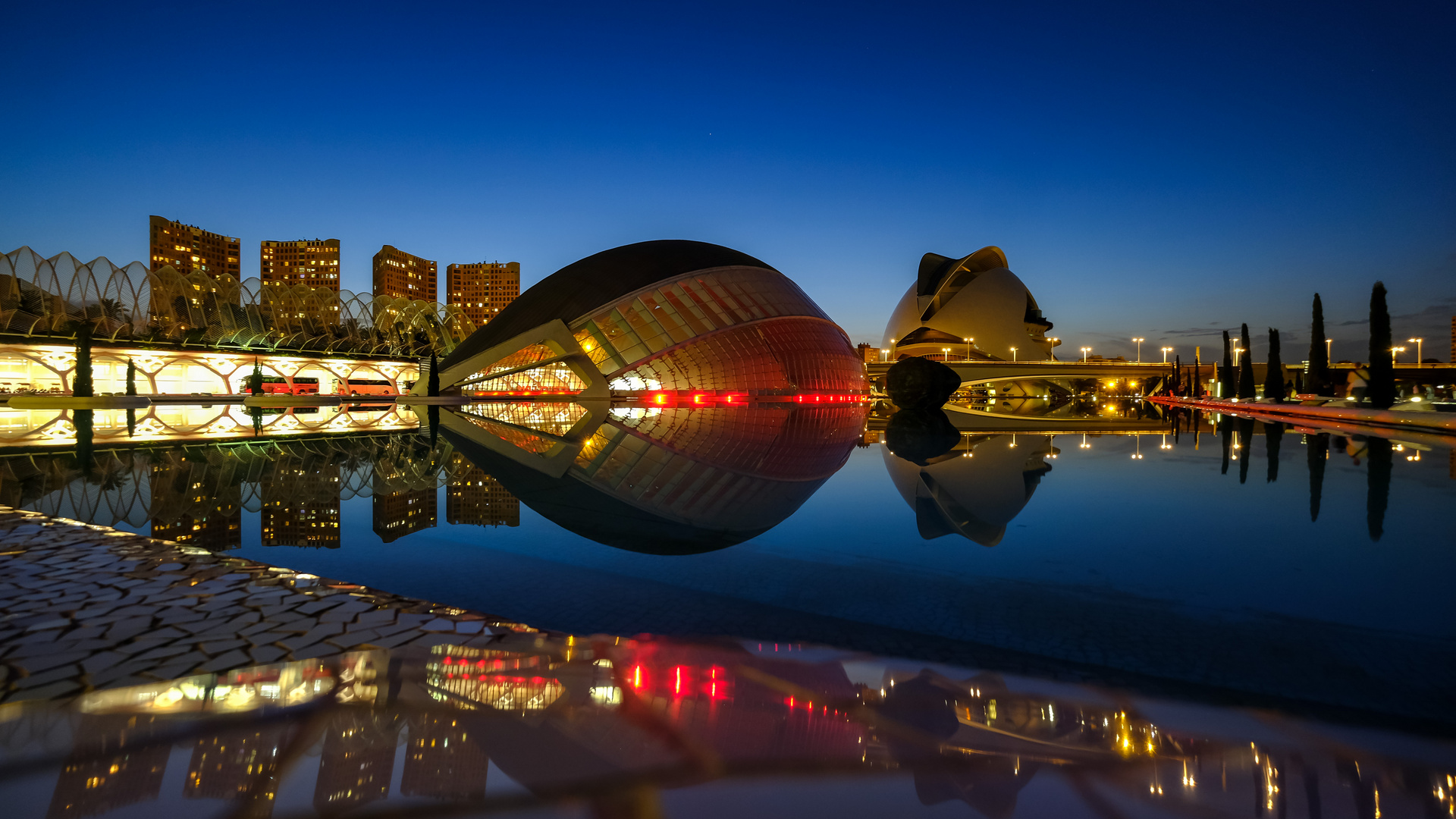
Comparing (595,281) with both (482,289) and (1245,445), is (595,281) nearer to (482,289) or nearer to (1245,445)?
(1245,445)

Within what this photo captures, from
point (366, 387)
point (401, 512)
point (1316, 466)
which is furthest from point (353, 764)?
point (366, 387)

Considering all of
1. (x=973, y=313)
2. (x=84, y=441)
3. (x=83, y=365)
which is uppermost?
(x=973, y=313)

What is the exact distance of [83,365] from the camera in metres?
34.3

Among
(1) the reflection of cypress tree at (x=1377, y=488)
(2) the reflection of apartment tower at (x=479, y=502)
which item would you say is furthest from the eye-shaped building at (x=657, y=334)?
(2) the reflection of apartment tower at (x=479, y=502)

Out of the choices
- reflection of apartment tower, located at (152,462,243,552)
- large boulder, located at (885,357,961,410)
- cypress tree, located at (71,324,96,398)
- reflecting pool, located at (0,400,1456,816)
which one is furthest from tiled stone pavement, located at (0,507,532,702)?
cypress tree, located at (71,324,96,398)

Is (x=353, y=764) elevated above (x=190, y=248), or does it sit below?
below

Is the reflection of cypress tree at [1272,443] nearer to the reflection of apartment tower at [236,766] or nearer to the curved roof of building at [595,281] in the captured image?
the reflection of apartment tower at [236,766]

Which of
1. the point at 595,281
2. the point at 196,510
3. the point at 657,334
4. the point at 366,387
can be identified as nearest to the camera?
the point at 196,510

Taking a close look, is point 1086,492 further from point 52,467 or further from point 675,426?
point 52,467

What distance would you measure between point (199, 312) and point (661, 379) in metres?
34.7

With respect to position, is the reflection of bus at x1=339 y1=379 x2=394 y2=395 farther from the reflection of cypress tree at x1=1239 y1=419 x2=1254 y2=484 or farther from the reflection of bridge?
the reflection of cypress tree at x1=1239 y1=419 x2=1254 y2=484

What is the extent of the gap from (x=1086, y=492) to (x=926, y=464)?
116 inches

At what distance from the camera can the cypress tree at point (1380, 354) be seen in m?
28.3

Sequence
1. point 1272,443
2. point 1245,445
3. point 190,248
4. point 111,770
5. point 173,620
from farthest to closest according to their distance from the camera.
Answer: point 190,248 → point 1272,443 → point 1245,445 → point 173,620 → point 111,770
